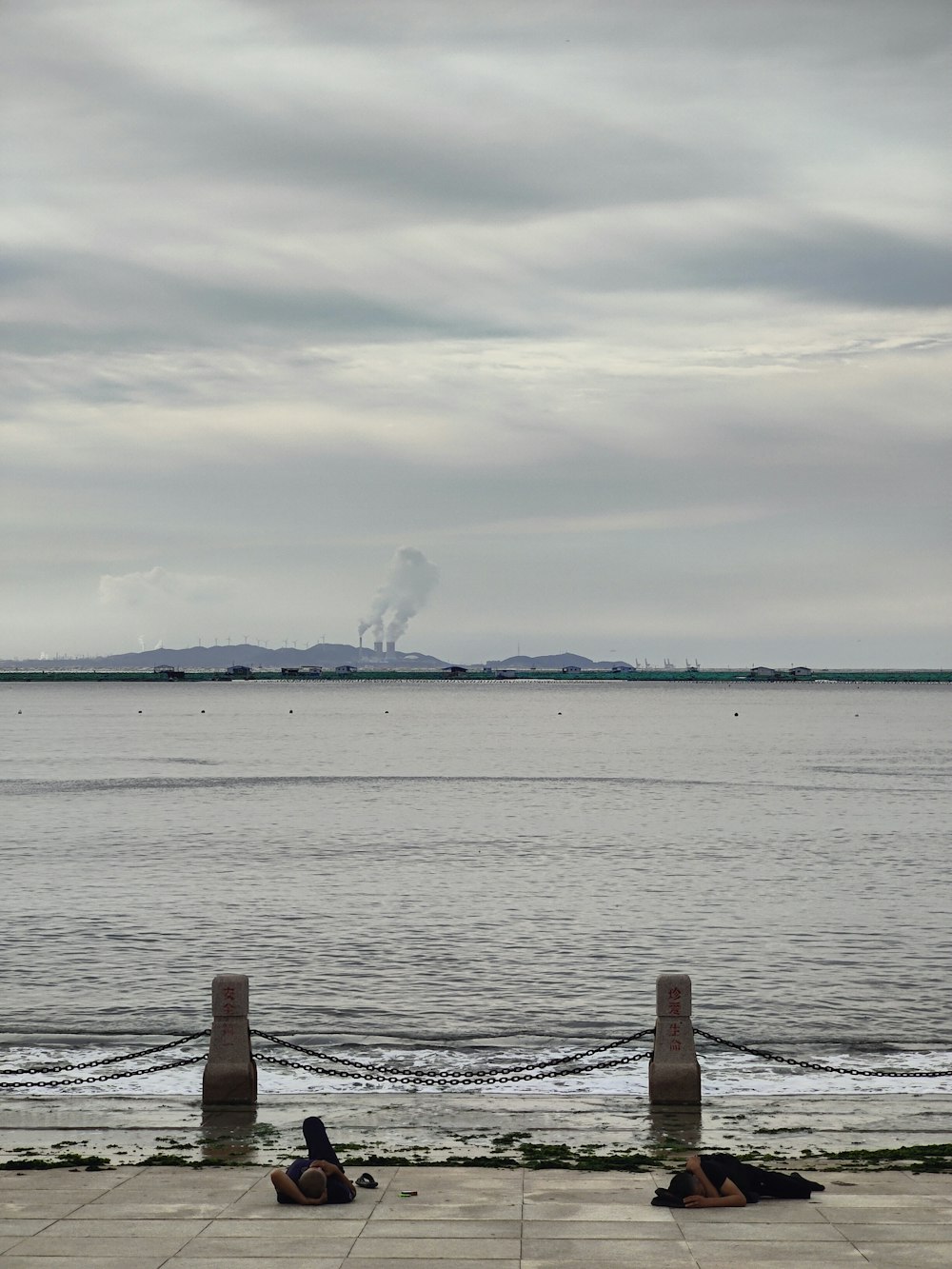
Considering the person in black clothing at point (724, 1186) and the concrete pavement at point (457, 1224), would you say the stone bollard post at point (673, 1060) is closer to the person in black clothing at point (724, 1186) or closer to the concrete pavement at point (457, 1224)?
the concrete pavement at point (457, 1224)

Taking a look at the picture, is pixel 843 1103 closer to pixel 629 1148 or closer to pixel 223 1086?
pixel 629 1148

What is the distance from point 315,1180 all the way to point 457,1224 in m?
1.53

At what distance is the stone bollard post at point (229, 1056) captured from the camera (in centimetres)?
1922

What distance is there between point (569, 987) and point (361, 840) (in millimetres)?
32196

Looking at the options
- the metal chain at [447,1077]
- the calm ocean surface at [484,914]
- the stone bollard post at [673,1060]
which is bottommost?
the calm ocean surface at [484,914]

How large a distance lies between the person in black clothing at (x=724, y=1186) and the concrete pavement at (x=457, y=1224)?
0.43 ft

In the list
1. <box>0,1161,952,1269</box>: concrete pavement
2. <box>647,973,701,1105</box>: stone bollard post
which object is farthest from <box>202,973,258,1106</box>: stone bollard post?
<box>647,973,701,1105</box>: stone bollard post

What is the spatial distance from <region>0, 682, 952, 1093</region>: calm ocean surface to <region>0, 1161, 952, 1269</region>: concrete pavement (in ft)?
21.6

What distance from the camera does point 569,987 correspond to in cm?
3036

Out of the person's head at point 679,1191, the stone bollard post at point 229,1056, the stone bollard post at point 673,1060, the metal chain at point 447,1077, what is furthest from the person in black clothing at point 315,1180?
the stone bollard post at point 673,1060

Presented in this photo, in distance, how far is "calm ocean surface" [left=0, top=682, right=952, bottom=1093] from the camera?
86.0ft

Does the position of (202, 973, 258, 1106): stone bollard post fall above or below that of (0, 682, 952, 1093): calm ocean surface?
above

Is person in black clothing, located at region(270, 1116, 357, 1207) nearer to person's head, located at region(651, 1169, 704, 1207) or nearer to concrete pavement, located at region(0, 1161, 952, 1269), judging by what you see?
concrete pavement, located at region(0, 1161, 952, 1269)

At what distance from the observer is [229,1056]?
1934 centimetres
